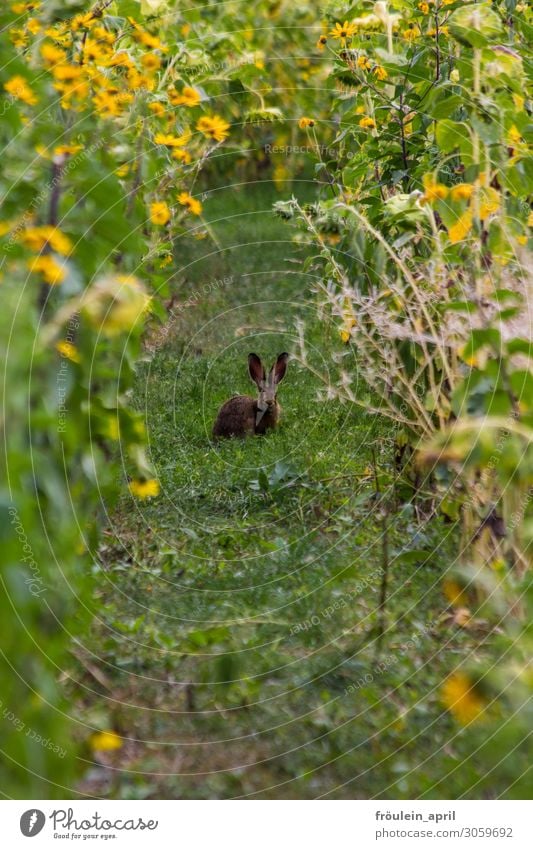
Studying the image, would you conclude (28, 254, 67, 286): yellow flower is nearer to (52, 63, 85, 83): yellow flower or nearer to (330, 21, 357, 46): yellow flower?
(52, 63, 85, 83): yellow flower

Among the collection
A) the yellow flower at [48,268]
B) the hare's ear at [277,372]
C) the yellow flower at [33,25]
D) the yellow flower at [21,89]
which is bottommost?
the yellow flower at [48,268]

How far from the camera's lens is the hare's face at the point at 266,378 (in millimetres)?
5047

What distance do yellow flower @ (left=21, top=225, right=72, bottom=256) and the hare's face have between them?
8.58 feet

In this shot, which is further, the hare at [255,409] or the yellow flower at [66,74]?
the hare at [255,409]

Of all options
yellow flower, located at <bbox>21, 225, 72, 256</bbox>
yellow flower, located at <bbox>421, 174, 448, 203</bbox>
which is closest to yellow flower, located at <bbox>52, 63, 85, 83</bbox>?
yellow flower, located at <bbox>21, 225, 72, 256</bbox>

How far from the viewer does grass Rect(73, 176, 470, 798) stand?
251 cm

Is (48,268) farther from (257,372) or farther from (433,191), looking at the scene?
(257,372)

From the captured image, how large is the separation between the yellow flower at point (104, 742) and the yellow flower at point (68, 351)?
0.86m

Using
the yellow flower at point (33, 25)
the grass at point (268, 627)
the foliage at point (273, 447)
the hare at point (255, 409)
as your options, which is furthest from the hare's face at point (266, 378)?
the yellow flower at point (33, 25)

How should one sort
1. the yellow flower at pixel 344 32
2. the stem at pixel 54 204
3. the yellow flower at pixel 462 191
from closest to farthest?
1. the stem at pixel 54 204
2. the yellow flower at pixel 462 191
3. the yellow flower at pixel 344 32

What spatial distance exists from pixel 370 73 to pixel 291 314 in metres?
2.20

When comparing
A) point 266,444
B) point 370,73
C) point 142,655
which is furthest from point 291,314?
point 142,655

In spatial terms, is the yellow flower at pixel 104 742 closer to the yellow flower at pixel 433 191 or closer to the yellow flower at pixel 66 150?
the yellow flower at pixel 66 150

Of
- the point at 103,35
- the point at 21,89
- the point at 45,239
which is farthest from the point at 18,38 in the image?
the point at 45,239
